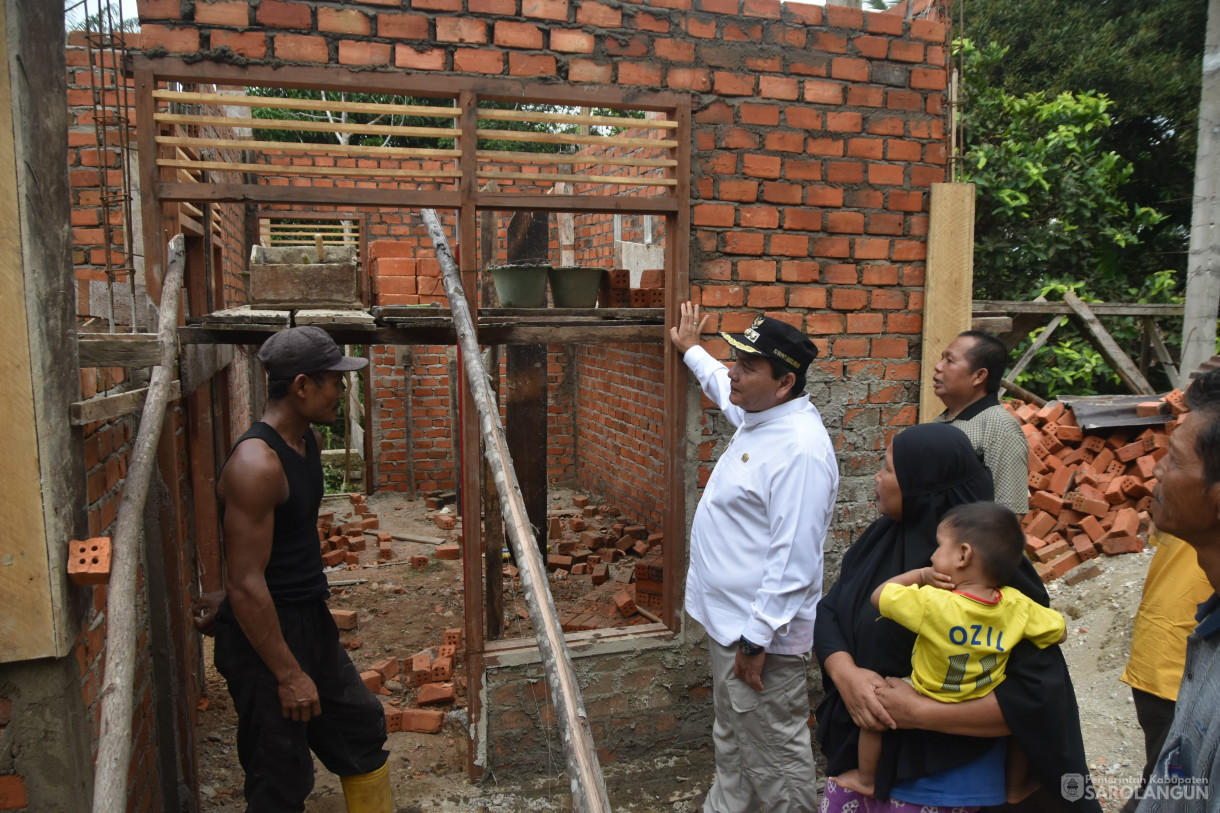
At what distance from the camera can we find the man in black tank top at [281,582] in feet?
8.41

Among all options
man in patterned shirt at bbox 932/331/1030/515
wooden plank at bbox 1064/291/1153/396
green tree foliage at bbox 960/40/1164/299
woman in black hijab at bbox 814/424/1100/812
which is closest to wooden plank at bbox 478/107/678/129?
man in patterned shirt at bbox 932/331/1030/515

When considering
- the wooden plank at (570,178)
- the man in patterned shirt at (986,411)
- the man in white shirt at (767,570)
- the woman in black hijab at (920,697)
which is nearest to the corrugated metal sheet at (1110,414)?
the man in patterned shirt at (986,411)

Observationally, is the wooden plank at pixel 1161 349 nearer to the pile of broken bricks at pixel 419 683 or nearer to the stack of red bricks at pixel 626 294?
the stack of red bricks at pixel 626 294

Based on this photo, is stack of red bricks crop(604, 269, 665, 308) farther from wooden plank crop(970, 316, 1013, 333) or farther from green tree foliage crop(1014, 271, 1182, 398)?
green tree foliage crop(1014, 271, 1182, 398)

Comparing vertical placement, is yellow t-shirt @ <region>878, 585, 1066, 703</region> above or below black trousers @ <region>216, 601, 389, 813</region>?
above

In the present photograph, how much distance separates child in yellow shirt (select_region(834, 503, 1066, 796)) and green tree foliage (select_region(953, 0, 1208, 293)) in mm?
12697

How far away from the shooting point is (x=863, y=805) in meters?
2.27

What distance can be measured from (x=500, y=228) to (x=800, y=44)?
9.09 m

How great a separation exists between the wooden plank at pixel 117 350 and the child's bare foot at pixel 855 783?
2.34 meters

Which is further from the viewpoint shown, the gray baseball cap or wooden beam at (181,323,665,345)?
wooden beam at (181,323,665,345)

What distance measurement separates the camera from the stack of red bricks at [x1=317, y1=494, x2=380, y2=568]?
7270mm

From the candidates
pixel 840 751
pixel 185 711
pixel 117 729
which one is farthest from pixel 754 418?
pixel 185 711

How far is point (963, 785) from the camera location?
6.77 feet

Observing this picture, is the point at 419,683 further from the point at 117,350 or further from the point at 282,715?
the point at 117,350
